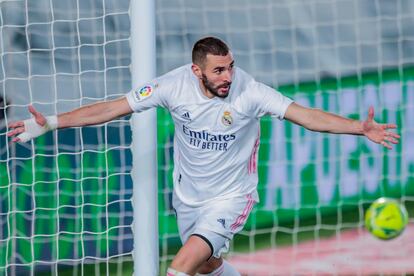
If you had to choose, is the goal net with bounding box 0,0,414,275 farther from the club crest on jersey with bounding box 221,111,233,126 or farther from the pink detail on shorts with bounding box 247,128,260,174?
the club crest on jersey with bounding box 221,111,233,126

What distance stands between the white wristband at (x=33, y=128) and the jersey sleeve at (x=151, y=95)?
436 mm

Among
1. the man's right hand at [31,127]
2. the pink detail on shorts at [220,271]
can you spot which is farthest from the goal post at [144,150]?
the man's right hand at [31,127]

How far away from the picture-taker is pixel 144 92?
22.7ft

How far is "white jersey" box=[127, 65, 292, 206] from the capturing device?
6.78 metres

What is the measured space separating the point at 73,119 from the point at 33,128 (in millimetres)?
225

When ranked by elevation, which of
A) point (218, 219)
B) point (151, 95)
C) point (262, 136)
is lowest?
point (218, 219)

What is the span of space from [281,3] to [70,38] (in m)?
1.52

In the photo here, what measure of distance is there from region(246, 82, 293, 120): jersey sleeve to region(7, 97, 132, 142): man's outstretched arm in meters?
0.69

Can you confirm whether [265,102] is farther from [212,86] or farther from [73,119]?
[73,119]

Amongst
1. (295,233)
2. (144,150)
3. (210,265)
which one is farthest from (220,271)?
(295,233)

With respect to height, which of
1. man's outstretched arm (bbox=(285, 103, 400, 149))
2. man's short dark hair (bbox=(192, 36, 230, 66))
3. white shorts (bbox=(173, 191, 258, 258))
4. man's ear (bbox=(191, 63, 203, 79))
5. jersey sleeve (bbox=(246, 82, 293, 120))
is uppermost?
man's short dark hair (bbox=(192, 36, 230, 66))

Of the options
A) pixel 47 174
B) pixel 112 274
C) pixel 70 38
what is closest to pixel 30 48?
pixel 70 38

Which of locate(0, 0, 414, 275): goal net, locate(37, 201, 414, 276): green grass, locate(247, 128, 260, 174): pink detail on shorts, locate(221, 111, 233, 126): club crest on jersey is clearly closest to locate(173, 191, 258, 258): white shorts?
locate(247, 128, 260, 174): pink detail on shorts

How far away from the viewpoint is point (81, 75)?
887cm
